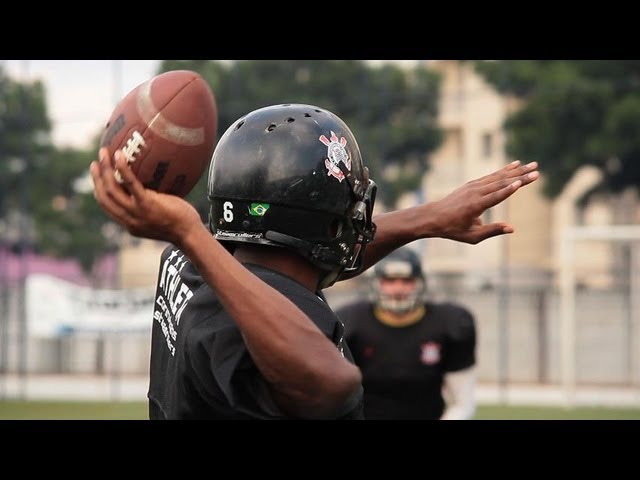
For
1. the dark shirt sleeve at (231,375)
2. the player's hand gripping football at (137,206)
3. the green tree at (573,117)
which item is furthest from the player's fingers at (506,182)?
the green tree at (573,117)

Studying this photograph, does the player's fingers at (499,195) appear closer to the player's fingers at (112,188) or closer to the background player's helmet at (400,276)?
the player's fingers at (112,188)

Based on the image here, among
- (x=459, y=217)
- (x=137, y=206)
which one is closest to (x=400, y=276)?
(x=459, y=217)

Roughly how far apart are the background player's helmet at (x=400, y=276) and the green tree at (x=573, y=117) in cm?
1238

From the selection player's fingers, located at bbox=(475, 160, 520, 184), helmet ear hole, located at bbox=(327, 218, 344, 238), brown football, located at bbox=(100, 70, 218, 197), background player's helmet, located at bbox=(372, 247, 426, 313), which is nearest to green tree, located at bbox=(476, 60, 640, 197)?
background player's helmet, located at bbox=(372, 247, 426, 313)

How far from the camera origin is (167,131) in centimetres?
263

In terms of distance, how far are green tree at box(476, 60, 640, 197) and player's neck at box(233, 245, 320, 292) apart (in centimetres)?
1739

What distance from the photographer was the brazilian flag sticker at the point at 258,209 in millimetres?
2498

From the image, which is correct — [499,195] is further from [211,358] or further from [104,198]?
[104,198]

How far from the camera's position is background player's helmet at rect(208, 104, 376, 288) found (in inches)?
98.3

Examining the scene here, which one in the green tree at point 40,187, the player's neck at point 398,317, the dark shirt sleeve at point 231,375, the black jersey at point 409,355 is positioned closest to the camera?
the dark shirt sleeve at point 231,375

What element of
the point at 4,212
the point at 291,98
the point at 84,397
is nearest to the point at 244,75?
the point at 291,98

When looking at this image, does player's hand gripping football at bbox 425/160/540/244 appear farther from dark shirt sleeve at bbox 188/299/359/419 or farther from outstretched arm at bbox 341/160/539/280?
dark shirt sleeve at bbox 188/299/359/419

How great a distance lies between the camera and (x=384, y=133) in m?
18.9
